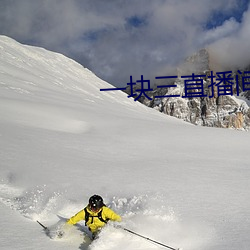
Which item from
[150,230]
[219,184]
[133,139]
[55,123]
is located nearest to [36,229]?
[150,230]

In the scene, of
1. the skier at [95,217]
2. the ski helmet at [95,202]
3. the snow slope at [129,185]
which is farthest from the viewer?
the skier at [95,217]

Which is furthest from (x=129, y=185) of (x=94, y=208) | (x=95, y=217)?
(x=94, y=208)

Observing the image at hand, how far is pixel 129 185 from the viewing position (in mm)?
7660

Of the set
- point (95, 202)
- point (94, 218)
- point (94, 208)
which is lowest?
point (94, 218)

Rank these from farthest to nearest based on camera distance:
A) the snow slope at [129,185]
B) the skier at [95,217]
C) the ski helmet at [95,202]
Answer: the skier at [95,217] → the ski helmet at [95,202] → the snow slope at [129,185]

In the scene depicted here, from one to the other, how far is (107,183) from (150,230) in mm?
2457

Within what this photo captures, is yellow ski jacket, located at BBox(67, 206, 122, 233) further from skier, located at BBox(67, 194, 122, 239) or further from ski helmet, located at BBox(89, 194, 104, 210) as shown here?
ski helmet, located at BBox(89, 194, 104, 210)

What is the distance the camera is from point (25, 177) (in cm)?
791

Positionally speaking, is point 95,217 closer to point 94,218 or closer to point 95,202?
point 94,218

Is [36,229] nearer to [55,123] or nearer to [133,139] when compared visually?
[133,139]

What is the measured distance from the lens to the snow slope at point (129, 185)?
17.0ft

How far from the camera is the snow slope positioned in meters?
5.19

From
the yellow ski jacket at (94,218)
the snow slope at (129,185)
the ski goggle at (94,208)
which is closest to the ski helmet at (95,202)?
the ski goggle at (94,208)

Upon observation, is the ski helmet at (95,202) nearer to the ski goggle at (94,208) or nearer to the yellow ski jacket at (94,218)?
the ski goggle at (94,208)
